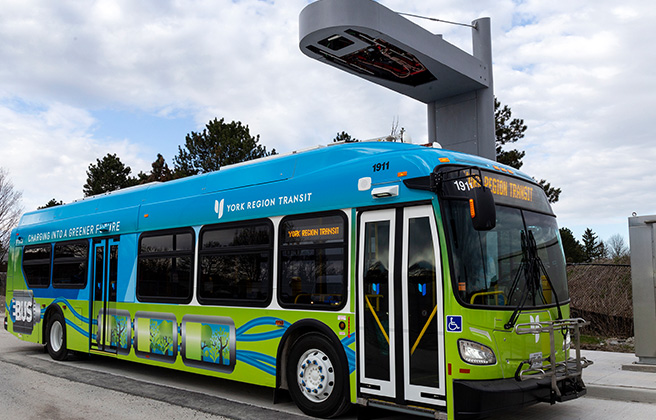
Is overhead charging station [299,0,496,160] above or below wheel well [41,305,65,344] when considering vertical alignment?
above

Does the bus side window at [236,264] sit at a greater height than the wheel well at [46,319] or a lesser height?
greater

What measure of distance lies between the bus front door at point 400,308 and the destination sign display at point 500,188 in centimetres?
34

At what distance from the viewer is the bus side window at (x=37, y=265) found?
12547 mm

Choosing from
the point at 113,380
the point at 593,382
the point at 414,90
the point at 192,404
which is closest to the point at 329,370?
the point at 192,404

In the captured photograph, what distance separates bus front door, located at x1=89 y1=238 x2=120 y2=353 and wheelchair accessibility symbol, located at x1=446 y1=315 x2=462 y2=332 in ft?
22.2

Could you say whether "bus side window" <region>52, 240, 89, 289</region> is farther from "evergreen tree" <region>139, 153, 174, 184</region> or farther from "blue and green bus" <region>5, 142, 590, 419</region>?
"evergreen tree" <region>139, 153, 174, 184</region>

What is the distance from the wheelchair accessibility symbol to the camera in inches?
219

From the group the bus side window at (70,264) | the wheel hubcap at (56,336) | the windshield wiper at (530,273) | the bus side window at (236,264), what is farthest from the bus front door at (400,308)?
the wheel hubcap at (56,336)

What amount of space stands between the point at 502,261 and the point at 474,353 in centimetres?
103

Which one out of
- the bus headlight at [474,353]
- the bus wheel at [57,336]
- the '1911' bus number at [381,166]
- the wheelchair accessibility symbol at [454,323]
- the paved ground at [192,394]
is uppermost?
the '1911' bus number at [381,166]

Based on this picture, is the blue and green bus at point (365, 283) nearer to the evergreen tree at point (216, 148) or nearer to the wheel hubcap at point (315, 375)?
the wheel hubcap at point (315, 375)

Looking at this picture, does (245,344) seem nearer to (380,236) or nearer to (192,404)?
(192,404)

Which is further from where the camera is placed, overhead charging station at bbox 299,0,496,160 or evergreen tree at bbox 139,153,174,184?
evergreen tree at bbox 139,153,174,184

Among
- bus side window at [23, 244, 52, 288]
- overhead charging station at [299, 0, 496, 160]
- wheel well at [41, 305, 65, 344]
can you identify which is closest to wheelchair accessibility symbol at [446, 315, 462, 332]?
overhead charging station at [299, 0, 496, 160]
